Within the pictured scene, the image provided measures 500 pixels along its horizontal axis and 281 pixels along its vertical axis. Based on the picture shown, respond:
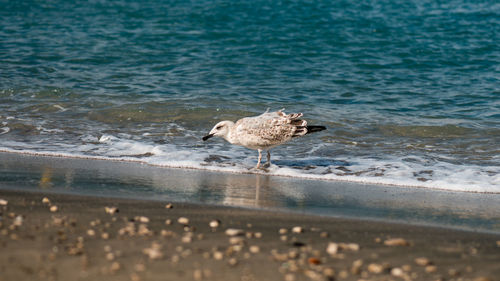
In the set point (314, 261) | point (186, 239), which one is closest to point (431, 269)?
point (314, 261)

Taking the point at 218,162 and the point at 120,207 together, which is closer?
the point at 120,207

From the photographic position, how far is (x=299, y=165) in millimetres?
7367

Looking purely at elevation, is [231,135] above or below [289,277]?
below

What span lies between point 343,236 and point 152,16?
15631 mm

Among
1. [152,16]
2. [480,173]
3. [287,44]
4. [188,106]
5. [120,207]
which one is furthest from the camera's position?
[152,16]

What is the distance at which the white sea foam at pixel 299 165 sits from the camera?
21.4 ft

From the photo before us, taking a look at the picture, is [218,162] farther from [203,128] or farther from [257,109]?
[257,109]

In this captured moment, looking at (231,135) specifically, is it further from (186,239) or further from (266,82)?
(266,82)

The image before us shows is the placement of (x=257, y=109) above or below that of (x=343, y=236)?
below

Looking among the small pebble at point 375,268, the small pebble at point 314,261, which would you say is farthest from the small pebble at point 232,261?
the small pebble at point 375,268

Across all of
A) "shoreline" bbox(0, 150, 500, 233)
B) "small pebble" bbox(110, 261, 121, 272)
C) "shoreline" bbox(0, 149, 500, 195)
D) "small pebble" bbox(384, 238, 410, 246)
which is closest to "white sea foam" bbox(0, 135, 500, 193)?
"shoreline" bbox(0, 149, 500, 195)

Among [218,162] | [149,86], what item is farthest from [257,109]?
[218,162]

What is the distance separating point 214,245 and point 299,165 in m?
3.79

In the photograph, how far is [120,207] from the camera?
4.62 metres
